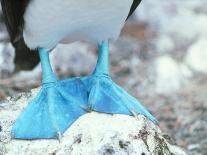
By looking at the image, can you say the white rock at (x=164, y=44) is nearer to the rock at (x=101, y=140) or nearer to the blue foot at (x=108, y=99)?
the blue foot at (x=108, y=99)

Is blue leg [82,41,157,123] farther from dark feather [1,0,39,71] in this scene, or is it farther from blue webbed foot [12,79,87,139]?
dark feather [1,0,39,71]

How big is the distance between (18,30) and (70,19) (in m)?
0.45

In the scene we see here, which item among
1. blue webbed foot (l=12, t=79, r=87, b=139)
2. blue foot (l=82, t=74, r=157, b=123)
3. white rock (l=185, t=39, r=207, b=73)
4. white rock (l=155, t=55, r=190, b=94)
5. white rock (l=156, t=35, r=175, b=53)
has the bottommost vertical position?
white rock (l=156, t=35, r=175, b=53)

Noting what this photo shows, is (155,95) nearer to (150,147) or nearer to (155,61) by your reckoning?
(155,61)

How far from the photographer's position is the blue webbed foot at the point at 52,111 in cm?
262

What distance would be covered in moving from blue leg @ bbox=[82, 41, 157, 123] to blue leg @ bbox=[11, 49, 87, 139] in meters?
0.05

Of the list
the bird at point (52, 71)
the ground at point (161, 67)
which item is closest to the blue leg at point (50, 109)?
the bird at point (52, 71)

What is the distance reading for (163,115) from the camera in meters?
4.54

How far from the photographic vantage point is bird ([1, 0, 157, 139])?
269 cm

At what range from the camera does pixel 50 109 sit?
2748 mm

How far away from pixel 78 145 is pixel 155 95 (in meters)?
2.48

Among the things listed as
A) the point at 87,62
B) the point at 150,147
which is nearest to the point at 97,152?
the point at 150,147

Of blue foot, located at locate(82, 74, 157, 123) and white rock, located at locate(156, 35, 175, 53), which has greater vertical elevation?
blue foot, located at locate(82, 74, 157, 123)

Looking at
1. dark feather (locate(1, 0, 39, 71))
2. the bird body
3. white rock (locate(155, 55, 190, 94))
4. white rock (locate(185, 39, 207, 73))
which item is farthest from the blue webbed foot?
white rock (locate(185, 39, 207, 73))
